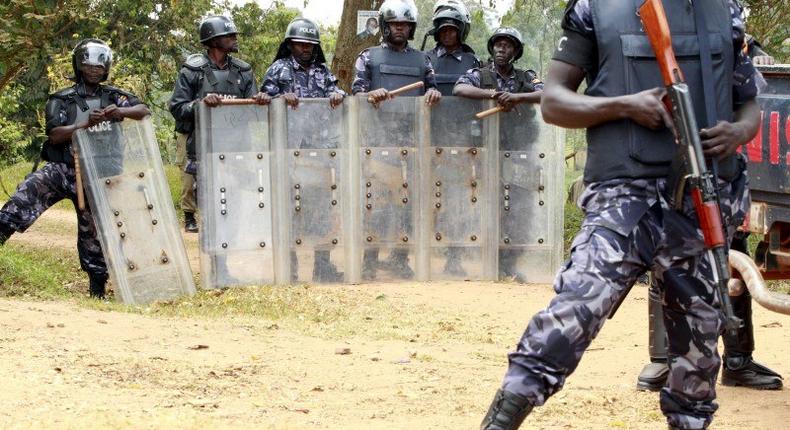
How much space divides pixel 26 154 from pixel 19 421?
1812 centimetres

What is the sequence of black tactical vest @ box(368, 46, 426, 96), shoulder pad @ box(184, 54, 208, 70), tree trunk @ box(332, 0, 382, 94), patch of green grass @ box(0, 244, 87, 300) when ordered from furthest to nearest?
tree trunk @ box(332, 0, 382, 94) < shoulder pad @ box(184, 54, 208, 70) < black tactical vest @ box(368, 46, 426, 96) < patch of green grass @ box(0, 244, 87, 300)

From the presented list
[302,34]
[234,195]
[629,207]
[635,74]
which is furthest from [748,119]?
[302,34]

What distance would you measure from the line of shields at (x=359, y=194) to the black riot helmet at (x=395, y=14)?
598 millimetres

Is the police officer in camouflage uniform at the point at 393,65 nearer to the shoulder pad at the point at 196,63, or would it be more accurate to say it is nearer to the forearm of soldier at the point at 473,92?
the forearm of soldier at the point at 473,92

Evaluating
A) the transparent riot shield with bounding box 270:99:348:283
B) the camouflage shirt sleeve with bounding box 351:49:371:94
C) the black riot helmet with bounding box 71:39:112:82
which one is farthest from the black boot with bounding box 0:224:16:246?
the camouflage shirt sleeve with bounding box 351:49:371:94

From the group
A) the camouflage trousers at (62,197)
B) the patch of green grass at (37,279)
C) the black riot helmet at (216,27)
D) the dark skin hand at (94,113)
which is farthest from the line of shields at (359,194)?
the black riot helmet at (216,27)

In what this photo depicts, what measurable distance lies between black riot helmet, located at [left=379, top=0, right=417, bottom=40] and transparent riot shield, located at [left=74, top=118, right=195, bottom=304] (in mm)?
1969

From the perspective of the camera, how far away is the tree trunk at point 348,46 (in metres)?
13.7

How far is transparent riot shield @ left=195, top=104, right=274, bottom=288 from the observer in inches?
396

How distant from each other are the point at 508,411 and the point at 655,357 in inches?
97.0

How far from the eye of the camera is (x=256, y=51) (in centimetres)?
1862

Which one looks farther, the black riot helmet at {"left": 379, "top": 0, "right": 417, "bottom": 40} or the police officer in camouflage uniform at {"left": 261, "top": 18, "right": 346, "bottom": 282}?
the black riot helmet at {"left": 379, "top": 0, "right": 417, "bottom": 40}

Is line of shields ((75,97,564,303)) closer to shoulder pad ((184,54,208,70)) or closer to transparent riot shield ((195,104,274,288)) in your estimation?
transparent riot shield ((195,104,274,288))

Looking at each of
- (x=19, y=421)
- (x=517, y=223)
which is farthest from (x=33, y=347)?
(x=517, y=223)
